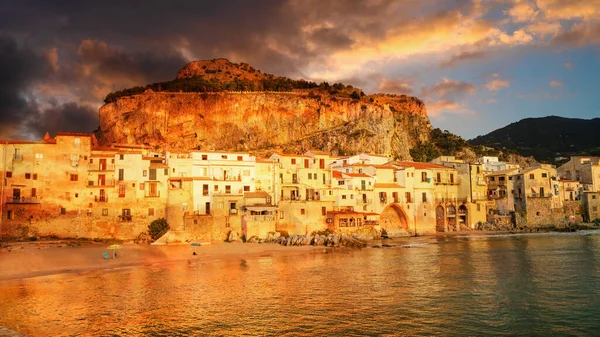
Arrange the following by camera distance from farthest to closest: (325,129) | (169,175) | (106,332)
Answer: (325,129) → (169,175) → (106,332)

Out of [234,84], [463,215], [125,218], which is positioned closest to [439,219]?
[463,215]

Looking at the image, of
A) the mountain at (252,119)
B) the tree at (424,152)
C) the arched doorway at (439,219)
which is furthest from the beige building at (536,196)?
the mountain at (252,119)

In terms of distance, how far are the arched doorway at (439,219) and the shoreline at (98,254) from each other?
96.0ft

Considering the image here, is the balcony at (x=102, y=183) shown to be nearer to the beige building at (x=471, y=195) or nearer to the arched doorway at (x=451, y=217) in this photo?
the arched doorway at (x=451, y=217)

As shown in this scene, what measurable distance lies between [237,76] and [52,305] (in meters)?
133

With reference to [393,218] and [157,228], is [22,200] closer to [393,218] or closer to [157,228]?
[157,228]

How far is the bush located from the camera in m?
52.8

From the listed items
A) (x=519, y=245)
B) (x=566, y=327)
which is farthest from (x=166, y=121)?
(x=566, y=327)

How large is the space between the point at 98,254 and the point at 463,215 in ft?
195

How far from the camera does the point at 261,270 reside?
3859 centimetres

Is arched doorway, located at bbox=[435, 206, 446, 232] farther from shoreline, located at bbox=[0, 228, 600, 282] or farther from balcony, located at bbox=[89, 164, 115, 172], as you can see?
balcony, located at bbox=[89, 164, 115, 172]

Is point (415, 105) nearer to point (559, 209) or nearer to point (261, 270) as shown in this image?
point (559, 209)

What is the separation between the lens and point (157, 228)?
174ft

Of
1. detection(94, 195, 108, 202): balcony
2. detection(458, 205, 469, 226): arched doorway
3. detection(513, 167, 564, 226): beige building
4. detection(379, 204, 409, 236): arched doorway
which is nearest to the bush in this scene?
detection(94, 195, 108, 202): balcony
